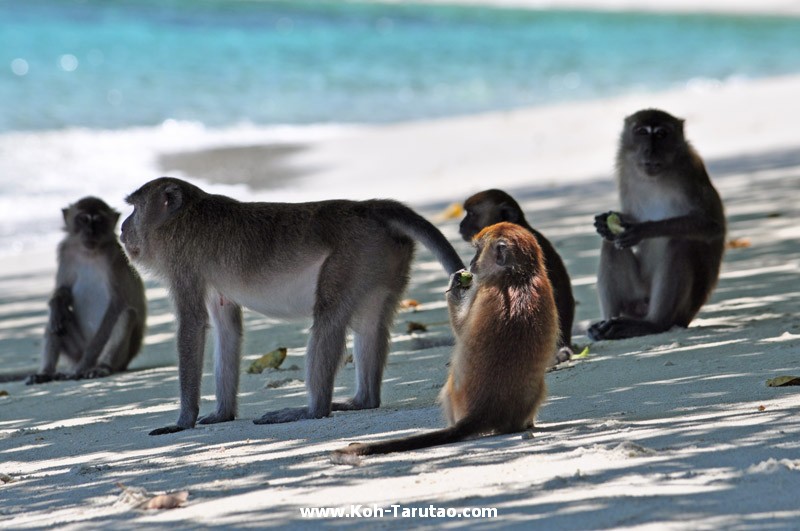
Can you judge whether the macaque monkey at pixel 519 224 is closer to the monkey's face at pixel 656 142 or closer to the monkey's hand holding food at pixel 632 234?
the monkey's hand holding food at pixel 632 234

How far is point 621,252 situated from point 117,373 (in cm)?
364

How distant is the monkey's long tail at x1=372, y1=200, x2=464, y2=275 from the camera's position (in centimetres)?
662

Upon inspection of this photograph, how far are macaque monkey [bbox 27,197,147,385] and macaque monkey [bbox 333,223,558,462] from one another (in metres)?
4.32

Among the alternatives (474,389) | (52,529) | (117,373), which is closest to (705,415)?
(474,389)

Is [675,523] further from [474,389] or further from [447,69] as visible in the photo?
[447,69]

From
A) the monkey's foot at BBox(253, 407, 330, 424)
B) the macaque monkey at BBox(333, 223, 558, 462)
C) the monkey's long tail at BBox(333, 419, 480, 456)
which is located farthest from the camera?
the monkey's foot at BBox(253, 407, 330, 424)

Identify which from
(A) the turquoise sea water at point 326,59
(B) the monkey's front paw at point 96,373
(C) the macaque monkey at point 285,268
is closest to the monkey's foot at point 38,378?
(B) the monkey's front paw at point 96,373

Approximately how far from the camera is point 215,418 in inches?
280

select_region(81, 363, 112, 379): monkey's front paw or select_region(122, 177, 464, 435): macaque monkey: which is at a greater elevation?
select_region(122, 177, 464, 435): macaque monkey

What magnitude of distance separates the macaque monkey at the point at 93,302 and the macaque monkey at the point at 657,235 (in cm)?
335

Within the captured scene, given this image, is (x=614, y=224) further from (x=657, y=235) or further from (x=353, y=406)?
(x=353, y=406)

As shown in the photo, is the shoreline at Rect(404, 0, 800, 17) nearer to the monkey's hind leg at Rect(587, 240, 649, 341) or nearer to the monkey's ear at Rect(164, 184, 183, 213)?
the monkey's hind leg at Rect(587, 240, 649, 341)

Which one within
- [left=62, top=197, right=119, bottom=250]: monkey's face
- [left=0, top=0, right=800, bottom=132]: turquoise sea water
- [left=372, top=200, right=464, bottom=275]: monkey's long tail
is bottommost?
[left=372, top=200, right=464, bottom=275]: monkey's long tail

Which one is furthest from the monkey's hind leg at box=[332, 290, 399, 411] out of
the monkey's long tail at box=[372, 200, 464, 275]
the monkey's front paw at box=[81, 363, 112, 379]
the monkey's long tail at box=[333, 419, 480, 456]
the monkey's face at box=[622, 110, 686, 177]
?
the monkey's front paw at box=[81, 363, 112, 379]
